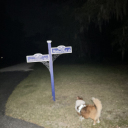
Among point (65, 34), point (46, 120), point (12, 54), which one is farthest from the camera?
point (12, 54)

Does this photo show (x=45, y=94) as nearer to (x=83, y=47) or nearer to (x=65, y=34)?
(x=83, y=47)

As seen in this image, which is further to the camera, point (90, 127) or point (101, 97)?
point (101, 97)

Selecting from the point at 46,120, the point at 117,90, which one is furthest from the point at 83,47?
the point at 46,120

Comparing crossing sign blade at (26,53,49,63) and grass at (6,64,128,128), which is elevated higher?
crossing sign blade at (26,53,49,63)

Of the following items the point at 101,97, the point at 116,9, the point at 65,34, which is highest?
the point at 116,9

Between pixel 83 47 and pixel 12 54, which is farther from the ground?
pixel 83 47

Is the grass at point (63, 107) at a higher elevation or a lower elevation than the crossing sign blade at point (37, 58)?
lower

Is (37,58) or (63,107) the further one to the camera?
(37,58)

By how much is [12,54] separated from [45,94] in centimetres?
3425

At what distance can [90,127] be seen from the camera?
2791mm

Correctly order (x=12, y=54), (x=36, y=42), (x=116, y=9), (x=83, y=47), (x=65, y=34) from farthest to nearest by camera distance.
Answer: (x=36, y=42) < (x=12, y=54) < (x=65, y=34) < (x=83, y=47) < (x=116, y=9)

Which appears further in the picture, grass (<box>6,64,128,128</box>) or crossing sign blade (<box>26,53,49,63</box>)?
crossing sign blade (<box>26,53,49,63</box>)

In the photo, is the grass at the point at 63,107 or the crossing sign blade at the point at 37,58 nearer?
the grass at the point at 63,107

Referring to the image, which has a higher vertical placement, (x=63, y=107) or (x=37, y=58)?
(x=37, y=58)
